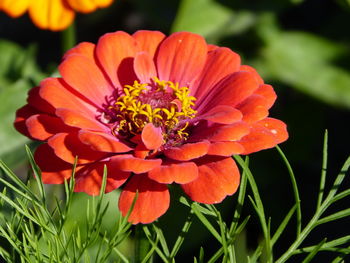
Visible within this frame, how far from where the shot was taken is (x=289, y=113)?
4.34ft

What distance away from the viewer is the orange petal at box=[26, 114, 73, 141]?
0.66 metres

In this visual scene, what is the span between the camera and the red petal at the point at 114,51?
0.74 m

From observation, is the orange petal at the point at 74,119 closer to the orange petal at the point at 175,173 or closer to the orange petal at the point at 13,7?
the orange petal at the point at 175,173

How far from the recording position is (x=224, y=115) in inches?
25.5

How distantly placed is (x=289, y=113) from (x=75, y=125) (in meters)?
0.75

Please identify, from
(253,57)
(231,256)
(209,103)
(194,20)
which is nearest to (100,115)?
(209,103)

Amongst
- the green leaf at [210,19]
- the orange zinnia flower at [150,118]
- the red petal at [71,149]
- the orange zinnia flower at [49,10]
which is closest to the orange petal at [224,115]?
the orange zinnia flower at [150,118]

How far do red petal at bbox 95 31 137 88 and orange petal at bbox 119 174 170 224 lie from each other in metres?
0.15

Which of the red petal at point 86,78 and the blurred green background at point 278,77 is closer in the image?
the red petal at point 86,78

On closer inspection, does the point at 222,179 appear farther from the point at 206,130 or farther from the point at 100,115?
the point at 100,115

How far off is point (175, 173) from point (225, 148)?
0.17 ft

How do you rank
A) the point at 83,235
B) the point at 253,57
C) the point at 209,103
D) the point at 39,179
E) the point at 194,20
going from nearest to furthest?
the point at 39,179, the point at 209,103, the point at 83,235, the point at 194,20, the point at 253,57

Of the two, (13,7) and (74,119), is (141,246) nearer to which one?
(74,119)

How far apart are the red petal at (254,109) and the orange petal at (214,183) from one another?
5 cm
